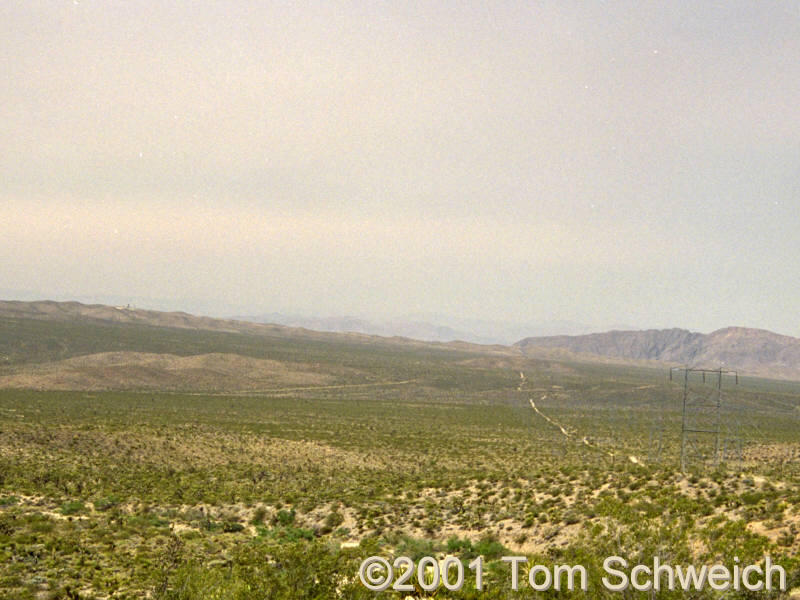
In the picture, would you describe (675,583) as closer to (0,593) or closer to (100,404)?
(0,593)

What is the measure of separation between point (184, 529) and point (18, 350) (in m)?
119

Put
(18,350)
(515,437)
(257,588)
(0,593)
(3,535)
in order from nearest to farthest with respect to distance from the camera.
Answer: (257,588) < (0,593) < (3,535) < (515,437) < (18,350)

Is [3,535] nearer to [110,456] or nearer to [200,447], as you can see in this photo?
[110,456]

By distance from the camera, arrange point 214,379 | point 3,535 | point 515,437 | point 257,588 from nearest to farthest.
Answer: point 257,588 < point 3,535 < point 515,437 < point 214,379

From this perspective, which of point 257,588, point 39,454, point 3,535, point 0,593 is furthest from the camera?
point 39,454

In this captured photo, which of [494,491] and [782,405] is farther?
[782,405]

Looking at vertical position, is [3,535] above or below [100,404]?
above

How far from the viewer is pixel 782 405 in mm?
108000

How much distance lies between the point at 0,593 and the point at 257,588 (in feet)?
25.5

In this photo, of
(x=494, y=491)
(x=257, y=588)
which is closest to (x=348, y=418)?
(x=494, y=491)

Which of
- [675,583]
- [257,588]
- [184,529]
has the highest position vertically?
[675,583]

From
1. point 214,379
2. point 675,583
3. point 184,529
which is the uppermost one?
point 675,583

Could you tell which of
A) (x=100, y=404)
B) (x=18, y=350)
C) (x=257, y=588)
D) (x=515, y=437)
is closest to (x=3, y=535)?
(x=257, y=588)

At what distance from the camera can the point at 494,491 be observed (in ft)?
83.9
